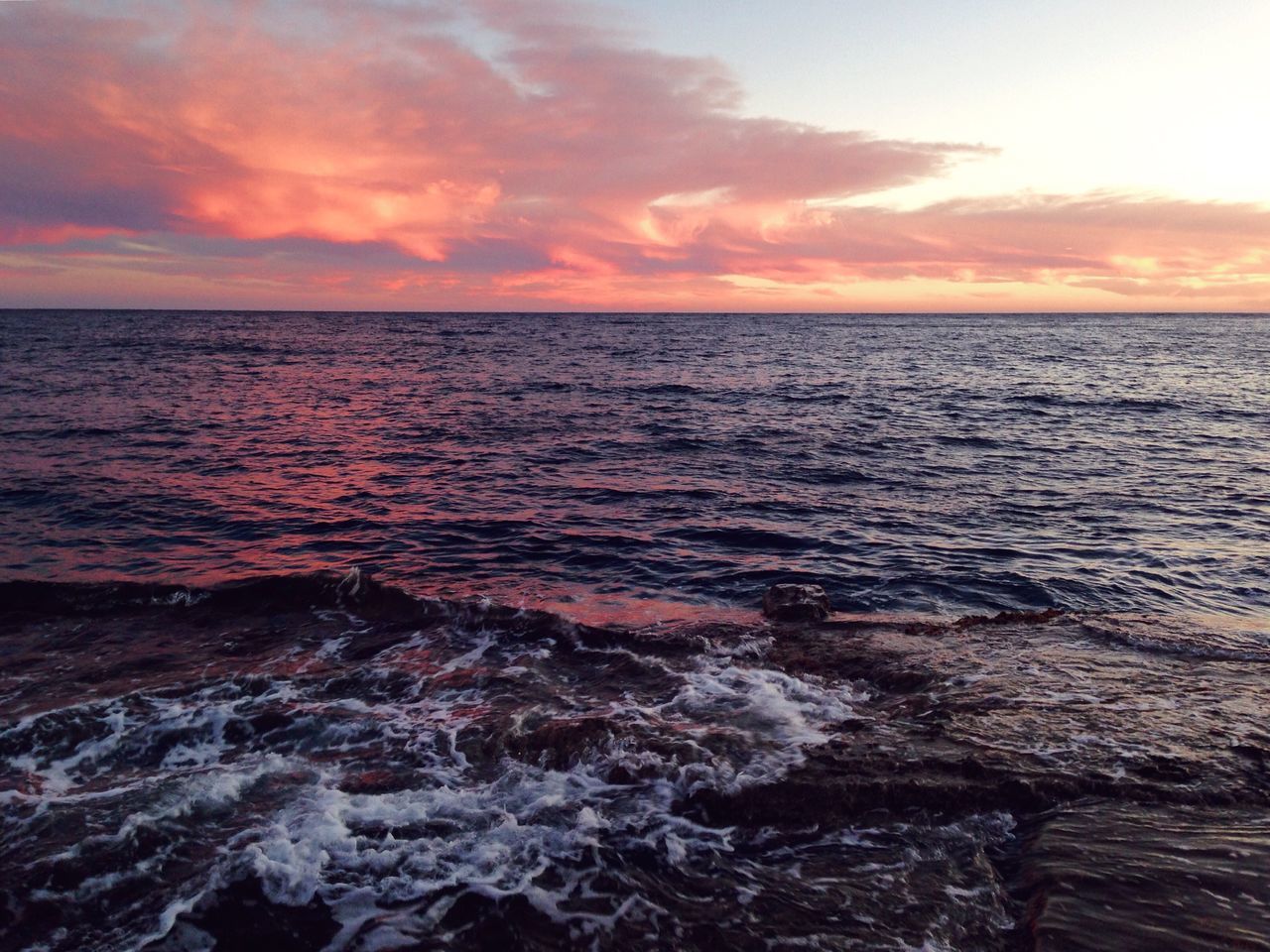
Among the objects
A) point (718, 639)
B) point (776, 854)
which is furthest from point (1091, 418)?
point (776, 854)

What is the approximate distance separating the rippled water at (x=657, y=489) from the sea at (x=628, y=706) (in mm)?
163

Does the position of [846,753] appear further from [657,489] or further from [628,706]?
[657,489]

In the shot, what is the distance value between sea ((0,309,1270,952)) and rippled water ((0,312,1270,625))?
16 centimetres

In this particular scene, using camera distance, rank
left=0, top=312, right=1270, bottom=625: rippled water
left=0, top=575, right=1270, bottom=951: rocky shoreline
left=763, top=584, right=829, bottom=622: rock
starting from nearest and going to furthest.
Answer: left=0, top=575, right=1270, bottom=951: rocky shoreline < left=763, top=584, right=829, bottom=622: rock < left=0, top=312, right=1270, bottom=625: rippled water

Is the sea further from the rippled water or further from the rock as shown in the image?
the rock

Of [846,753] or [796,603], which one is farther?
[796,603]

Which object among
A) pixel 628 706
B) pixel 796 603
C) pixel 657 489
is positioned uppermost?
pixel 657 489

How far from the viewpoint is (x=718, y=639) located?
10.7m

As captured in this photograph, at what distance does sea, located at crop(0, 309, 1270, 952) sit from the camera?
5352 millimetres

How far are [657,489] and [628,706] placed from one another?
Result: 1273 centimetres

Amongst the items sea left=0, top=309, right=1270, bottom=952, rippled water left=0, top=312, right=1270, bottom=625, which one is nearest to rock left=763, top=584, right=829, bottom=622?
sea left=0, top=309, right=1270, bottom=952

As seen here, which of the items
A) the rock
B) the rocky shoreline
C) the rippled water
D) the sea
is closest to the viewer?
the rocky shoreline

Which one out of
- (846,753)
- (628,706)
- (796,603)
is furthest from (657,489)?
(846,753)

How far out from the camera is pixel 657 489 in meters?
21.2
